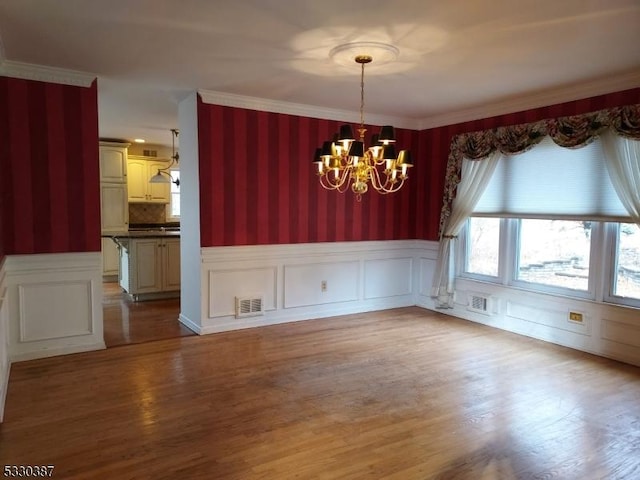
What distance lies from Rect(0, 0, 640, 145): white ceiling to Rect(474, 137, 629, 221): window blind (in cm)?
61

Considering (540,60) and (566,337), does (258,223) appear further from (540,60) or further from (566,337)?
(566,337)

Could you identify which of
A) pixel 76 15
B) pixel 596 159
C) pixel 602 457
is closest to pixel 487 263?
pixel 596 159

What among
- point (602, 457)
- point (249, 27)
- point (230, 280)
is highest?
point (249, 27)

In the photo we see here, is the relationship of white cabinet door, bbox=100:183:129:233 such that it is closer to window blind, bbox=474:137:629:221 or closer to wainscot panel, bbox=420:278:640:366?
wainscot panel, bbox=420:278:640:366

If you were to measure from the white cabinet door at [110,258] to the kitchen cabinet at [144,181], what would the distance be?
0.92m

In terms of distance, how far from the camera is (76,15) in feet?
9.68

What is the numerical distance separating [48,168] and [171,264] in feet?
9.75

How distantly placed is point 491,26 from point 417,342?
3.18 meters

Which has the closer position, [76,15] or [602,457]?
[602,457]

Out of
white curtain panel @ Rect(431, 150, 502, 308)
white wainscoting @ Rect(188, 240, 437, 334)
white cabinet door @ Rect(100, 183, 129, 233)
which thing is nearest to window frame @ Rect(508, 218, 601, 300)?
white curtain panel @ Rect(431, 150, 502, 308)

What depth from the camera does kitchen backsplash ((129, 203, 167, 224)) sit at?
29.1 ft

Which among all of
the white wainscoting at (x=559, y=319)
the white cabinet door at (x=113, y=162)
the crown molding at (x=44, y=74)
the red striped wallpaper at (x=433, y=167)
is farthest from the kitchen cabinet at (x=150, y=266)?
the white wainscoting at (x=559, y=319)

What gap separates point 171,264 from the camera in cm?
695

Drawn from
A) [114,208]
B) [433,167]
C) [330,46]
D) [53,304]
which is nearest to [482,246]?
[433,167]
